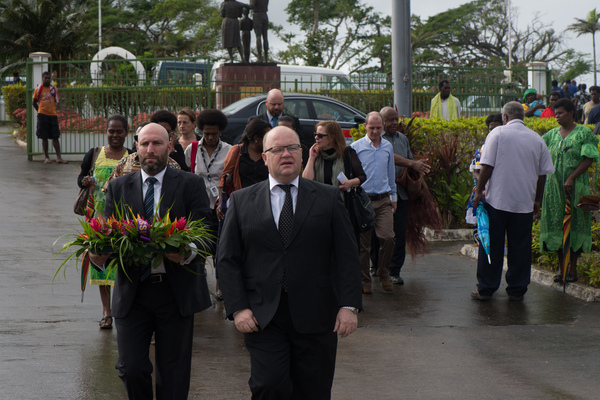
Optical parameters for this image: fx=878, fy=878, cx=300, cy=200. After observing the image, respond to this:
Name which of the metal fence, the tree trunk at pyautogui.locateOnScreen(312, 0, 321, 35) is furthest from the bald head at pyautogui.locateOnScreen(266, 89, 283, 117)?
the tree trunk at pyautogui.locateOnScreen(312, 0, 321, 35)

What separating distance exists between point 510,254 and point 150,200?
15.4 ft

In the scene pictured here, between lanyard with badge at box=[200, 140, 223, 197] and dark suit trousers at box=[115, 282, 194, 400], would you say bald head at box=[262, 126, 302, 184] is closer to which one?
dark suit trousers at box=[115, 282, 194, 400]

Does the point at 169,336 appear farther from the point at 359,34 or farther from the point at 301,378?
the point at 359,34

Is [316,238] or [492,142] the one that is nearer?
[316,238]

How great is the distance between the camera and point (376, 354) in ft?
22.0

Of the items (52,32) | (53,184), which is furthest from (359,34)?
(53,184)

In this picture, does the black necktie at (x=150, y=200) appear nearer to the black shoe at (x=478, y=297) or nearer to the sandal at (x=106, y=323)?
the sandal at (x=106, y=323)

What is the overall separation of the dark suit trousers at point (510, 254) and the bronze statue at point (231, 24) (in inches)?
586

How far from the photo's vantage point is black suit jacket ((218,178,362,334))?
14.0 ft

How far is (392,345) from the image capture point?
697 centimetres

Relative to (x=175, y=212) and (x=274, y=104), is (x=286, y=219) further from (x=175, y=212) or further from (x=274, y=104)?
(x=274, y=104)

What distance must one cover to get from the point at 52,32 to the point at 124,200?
33.2m

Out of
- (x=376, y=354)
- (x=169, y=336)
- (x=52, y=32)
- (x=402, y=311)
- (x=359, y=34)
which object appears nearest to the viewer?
(x=169, y=336)

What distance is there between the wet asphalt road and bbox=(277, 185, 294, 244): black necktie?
1764 mm
